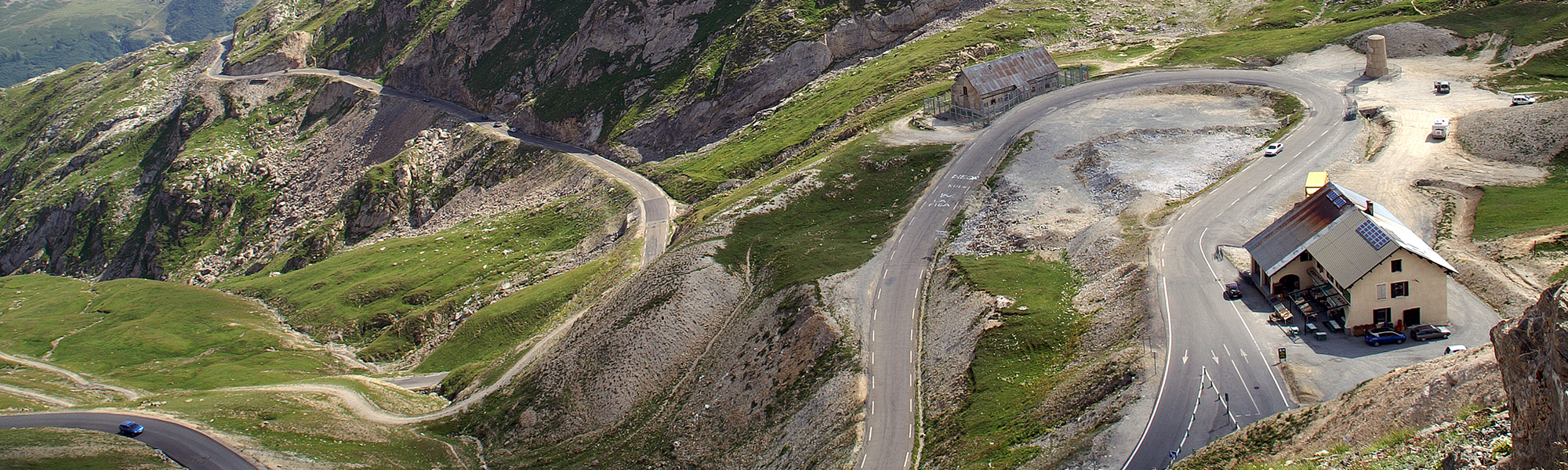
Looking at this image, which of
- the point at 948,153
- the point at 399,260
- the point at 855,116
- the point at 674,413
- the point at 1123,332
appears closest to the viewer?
the point at 1123,332

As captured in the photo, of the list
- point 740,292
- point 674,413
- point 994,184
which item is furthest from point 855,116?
point 674,413

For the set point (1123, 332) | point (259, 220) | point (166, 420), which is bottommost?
point (259, 220)

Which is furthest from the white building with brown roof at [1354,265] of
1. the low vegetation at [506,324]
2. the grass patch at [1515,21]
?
the low vegetation at [506,324]

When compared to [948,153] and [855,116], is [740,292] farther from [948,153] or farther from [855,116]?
[855,116]

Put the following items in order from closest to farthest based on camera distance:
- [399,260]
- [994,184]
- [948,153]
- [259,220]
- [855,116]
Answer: [994,184] → [948,153] → [855,116] → [399,260] → [259,220]

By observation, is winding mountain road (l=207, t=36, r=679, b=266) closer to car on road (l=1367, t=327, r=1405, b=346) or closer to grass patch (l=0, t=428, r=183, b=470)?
grass patch (l=0, t=428, r=183, b=470)

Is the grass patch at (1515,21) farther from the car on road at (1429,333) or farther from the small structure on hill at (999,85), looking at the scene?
the car on road at (1429,333)

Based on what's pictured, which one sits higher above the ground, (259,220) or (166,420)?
(166,420)
